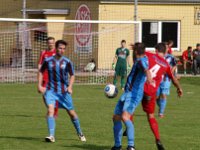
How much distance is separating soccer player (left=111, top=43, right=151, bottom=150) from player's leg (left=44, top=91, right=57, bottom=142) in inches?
57.9

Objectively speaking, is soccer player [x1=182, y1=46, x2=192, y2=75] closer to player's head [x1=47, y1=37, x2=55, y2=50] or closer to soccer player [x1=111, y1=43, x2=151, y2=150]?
player's head [x1=47, y1=37, x2=55, y2=50]

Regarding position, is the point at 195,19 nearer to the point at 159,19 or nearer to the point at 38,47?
the point at 159,19

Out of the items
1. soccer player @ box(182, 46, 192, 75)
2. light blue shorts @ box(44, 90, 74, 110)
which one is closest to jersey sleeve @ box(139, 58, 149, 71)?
light blue shorts @ box(44, 90, 74, 110)

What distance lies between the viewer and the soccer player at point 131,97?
11711 mm

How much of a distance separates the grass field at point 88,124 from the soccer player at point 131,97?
0.71 meters

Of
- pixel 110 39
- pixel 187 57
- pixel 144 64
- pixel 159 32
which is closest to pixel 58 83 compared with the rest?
pixel 144 64

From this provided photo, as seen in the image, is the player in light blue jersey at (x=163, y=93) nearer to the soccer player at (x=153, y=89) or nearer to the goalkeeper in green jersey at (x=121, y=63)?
the soccer player at (x=153, y=89)

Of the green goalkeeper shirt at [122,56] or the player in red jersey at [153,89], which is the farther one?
the green goalkeeper shirt at [122,56]

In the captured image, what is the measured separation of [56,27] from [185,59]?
638 cm

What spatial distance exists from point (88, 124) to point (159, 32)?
2102cm

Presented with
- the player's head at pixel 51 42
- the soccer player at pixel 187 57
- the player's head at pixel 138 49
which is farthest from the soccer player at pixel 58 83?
the soccer player at pixel 187 57

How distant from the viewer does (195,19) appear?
36062 mm

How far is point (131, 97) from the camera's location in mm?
11797

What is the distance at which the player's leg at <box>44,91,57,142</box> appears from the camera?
12.9 m
